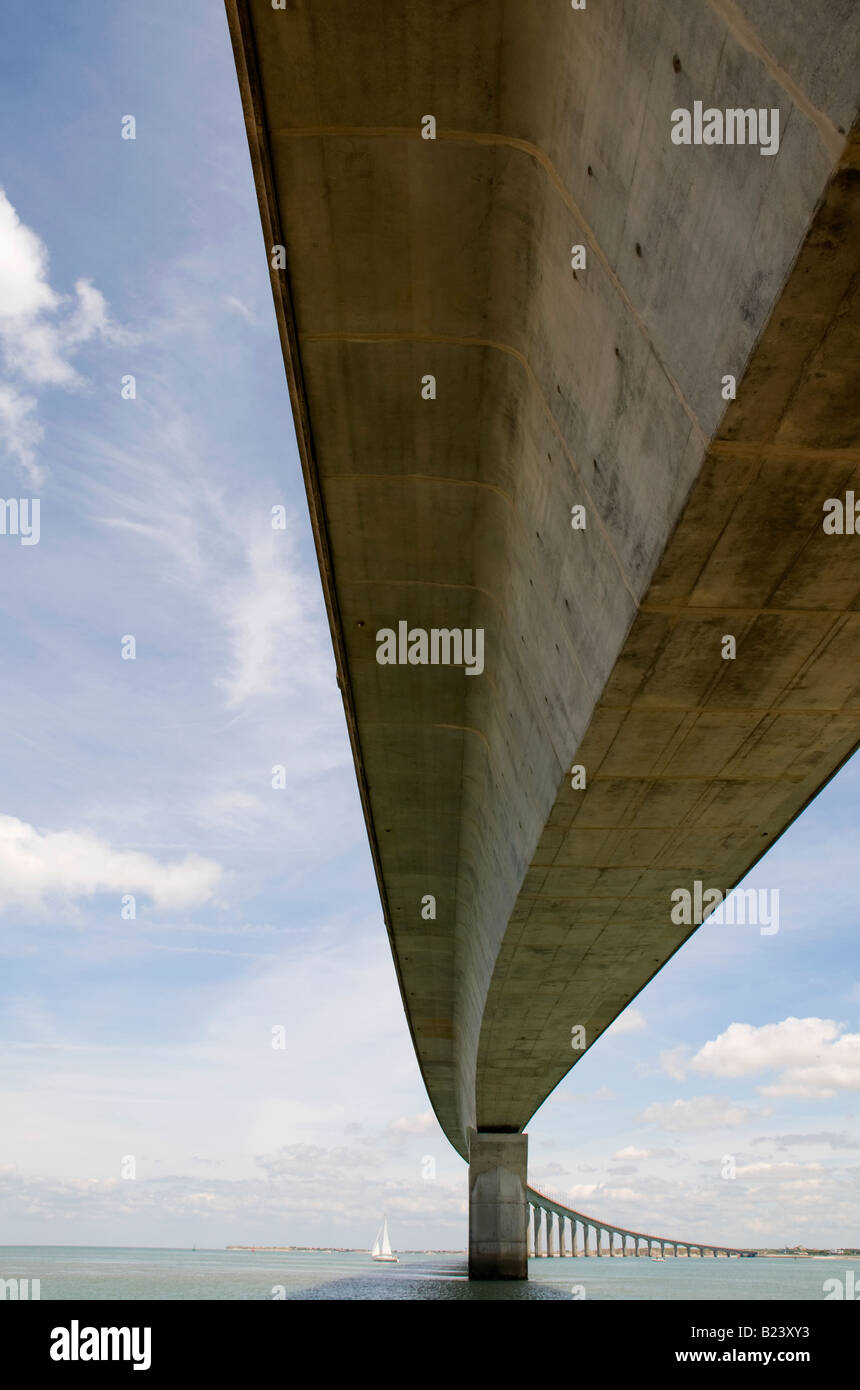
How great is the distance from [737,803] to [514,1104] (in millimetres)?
25346

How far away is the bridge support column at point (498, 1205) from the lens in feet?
121

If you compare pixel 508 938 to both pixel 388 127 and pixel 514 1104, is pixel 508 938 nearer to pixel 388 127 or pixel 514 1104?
pixel 388 127

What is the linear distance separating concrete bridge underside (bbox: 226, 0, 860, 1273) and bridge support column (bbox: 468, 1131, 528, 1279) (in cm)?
2712

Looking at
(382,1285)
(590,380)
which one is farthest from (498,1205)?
(590,380)

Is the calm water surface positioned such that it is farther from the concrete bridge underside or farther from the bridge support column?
the concrete bridge underside

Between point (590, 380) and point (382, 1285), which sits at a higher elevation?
point (590, 380)

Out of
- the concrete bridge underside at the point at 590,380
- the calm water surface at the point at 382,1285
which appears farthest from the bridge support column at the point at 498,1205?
the concrete bridge underside at the point at 590,380

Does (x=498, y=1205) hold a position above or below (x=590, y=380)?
below

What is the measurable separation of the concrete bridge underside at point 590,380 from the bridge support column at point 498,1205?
89.0 feet

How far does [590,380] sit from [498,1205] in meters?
36.1

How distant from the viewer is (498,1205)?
37.1m

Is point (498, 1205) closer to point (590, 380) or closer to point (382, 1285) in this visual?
point (382, 1285)

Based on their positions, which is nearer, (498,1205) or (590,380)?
(590,380)
